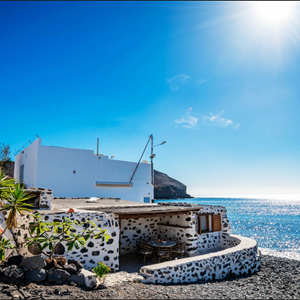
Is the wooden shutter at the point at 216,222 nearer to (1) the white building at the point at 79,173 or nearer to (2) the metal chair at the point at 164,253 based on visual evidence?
(2) the metal chair at the point at 164,253

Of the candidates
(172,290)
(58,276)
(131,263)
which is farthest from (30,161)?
(172,290)

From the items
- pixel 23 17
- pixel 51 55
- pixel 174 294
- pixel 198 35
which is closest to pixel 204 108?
pixel 198 35

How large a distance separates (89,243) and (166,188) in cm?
11380

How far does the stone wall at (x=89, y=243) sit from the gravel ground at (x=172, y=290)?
208cm

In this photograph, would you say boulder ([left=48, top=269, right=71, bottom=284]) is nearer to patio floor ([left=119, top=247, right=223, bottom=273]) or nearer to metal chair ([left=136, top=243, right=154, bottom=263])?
patio floor ([left=119, top=247, right=223, bottom=273])

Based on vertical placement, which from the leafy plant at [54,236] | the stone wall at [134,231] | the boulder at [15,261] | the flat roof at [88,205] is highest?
the flat roof at [88,205]

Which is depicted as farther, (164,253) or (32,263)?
(164,253)

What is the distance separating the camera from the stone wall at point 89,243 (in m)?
9.09

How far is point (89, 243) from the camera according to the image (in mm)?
9523

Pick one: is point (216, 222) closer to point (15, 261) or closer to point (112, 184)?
point (15, 261)

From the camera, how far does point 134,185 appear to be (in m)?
29.6

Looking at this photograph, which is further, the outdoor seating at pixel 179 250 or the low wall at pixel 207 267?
the outdoor seating at pixel 179 250

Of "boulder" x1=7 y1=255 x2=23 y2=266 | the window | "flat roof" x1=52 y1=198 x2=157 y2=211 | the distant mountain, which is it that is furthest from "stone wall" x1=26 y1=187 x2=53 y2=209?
the distant mountain

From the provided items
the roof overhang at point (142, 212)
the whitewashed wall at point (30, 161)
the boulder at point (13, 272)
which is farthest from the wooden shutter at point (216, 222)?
the whitewashed wall at point (30, 161)
